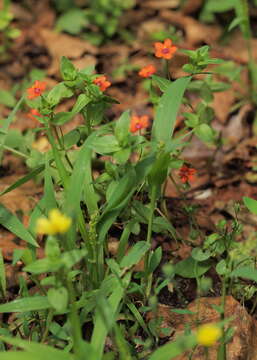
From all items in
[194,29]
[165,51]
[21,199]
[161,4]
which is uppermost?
[165,51]

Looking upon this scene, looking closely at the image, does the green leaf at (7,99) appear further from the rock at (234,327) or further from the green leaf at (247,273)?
the green leaf at (247,273)

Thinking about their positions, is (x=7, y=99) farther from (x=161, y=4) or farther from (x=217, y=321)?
(x=217, y=321)

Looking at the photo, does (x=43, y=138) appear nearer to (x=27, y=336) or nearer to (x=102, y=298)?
(x=27, y=336)

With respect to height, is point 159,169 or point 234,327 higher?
point 159,169

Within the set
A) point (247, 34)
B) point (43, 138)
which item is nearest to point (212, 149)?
point (247, 34)

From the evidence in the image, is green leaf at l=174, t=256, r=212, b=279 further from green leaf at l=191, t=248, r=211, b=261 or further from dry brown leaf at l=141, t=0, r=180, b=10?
dry brown leaf at l=141, t=0, r=180, b=10

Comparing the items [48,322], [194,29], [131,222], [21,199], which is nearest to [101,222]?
[131,222]

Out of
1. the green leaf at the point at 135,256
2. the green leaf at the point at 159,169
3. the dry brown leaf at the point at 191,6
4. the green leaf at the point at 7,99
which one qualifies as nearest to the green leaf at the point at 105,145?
the green leaf at the point at 159,169

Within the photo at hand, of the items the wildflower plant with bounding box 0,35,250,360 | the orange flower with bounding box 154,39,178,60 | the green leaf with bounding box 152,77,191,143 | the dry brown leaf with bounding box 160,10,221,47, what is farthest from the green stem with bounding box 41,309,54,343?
the dry brown leaf with bounding box 160,10,221,47
